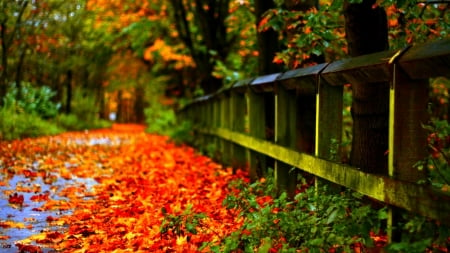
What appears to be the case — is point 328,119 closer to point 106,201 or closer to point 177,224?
point 177,224

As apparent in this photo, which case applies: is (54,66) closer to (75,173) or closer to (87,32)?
(87,32)

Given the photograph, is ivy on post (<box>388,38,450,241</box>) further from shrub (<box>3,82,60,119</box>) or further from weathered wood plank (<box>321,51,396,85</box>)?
shrub (<box>3,82,60,119</box>)

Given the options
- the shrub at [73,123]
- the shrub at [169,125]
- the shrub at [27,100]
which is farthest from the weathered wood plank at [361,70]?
the shrub at [73,123]

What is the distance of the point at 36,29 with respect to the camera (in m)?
22.0

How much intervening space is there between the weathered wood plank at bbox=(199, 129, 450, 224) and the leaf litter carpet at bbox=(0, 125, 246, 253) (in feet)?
3.18

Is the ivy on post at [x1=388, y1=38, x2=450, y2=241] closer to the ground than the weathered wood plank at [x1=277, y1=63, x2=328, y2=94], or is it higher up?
closer to the ground

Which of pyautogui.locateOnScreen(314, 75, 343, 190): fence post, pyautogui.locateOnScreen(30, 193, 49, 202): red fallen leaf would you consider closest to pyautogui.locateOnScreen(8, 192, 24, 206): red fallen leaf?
pyautogui.locateOnScreen(30, 193, 49, 202): red fallen leaf

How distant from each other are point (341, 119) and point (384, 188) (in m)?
1.41

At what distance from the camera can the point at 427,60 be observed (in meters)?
3.09

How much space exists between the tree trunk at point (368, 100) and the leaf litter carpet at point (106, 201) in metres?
1.38

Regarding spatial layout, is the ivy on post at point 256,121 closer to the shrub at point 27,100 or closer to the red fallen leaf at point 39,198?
the red fallen leaf at point 39,198

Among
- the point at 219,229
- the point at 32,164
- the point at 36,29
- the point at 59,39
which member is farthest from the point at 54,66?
the point at 219,229

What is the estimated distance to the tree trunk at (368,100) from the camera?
16.4 feet

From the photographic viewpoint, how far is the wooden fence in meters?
3.16
